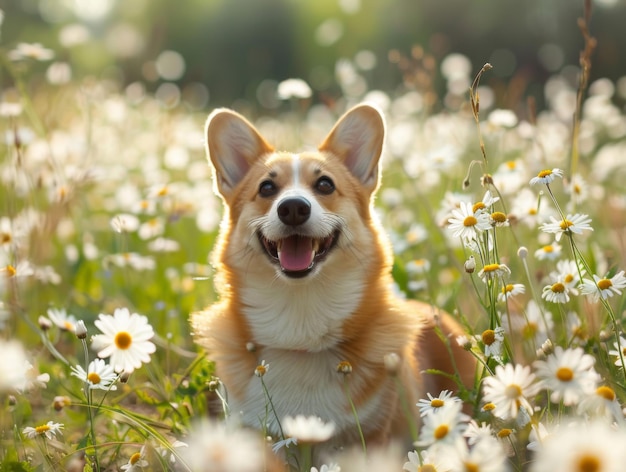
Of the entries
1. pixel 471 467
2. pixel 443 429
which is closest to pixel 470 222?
pixel 443 429

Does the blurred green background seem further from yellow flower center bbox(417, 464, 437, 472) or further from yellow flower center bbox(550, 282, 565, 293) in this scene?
yellow flower center bbox(417, 464, 437, 472)

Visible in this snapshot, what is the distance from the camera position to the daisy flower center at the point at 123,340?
86.6 inches

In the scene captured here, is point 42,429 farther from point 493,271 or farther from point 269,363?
point 493,271

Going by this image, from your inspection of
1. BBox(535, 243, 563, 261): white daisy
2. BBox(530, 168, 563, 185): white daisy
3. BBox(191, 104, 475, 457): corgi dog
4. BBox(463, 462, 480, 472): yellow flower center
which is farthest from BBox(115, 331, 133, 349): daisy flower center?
BBox(535, 243, 563, 261): white daisy

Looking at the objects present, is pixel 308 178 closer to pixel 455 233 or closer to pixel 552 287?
pixel 455 233

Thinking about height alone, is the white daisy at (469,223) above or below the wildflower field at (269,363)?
above

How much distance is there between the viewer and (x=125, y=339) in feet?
7.26

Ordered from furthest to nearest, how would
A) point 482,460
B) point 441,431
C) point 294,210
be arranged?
1. point 294,210
2. point 441,431
3. point 482,460

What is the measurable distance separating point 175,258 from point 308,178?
1993 millimetres

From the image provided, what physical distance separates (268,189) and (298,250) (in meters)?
0.35

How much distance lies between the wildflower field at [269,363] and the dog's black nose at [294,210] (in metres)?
0.44

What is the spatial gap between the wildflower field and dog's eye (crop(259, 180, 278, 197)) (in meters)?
0.51

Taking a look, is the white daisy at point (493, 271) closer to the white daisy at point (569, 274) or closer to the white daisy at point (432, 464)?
the white daisy at point (569, 274)

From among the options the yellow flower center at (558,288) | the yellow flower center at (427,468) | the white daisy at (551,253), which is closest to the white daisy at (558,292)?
the yellow flower center at (558,288)
